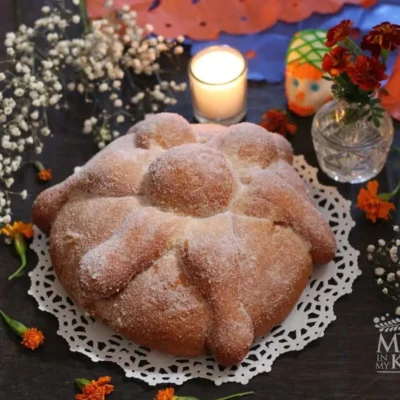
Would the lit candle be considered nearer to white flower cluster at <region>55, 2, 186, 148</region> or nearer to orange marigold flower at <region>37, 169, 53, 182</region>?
white flower cluster at <region>55, 2, 186, 148</region>

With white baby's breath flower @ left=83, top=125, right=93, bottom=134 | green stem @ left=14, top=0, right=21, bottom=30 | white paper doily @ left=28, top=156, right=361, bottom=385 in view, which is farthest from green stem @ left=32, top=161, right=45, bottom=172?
green stem @ left=14, top=0, right=21, bottom=30

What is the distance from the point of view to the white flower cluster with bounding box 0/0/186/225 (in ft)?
5.26

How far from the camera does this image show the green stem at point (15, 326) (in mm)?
1341

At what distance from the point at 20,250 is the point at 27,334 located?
0.22 meters

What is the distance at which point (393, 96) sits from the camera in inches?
64.9

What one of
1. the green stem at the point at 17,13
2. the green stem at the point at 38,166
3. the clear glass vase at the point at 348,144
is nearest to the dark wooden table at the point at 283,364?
the clear glass vase at the point at 348,144

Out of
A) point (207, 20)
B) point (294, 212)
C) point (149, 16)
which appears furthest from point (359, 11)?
point (294, 212)

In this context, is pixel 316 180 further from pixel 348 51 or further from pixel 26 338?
pixel 26 338

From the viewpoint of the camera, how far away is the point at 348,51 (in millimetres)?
1312

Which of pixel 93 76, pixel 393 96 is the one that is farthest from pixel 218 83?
pixel 393 96

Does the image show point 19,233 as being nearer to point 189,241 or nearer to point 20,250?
point 20,250

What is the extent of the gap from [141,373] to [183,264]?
0.23m

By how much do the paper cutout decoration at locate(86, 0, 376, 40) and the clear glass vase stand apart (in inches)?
19.3

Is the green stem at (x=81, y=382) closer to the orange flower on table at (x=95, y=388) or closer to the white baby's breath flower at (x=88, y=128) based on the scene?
the orange flower on table at (x=95, y=388)
